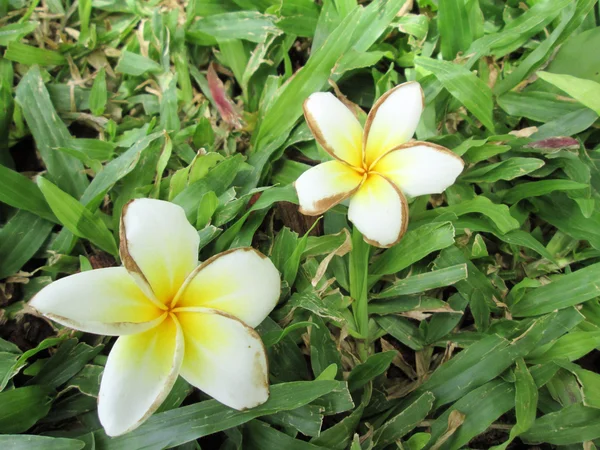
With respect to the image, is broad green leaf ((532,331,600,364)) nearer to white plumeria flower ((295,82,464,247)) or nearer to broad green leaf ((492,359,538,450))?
broad green leaf ((492,359,538,450))

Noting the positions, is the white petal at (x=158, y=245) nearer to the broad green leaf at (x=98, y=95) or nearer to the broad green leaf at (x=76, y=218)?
the broad green leaf at (x=76, y=218)

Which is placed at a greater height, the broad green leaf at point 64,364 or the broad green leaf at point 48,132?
the broad green leaf at point 48,132

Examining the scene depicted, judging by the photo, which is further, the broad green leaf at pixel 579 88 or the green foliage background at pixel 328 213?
the broad green leaf at pixel 579 88

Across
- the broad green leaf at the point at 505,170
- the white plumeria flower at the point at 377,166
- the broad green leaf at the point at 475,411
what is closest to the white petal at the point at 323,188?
the white plumeria flower at the point at 377,166

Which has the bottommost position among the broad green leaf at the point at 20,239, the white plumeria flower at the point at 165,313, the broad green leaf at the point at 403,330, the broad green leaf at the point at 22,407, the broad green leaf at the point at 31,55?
the broad green leaf at the point at 403,330

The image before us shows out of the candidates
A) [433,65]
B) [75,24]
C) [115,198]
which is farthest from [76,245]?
[433,65]

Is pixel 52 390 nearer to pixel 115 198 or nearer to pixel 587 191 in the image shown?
pixel 115 198
